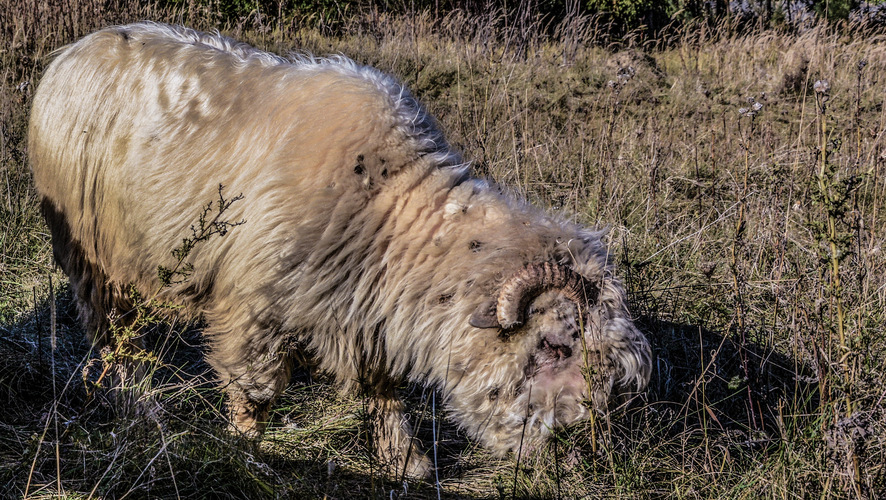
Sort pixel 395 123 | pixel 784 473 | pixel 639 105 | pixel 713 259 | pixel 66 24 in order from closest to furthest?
pixel 784 473, pixel 395 123, pixel 713 259, pixel 66 24, pixel 639 105

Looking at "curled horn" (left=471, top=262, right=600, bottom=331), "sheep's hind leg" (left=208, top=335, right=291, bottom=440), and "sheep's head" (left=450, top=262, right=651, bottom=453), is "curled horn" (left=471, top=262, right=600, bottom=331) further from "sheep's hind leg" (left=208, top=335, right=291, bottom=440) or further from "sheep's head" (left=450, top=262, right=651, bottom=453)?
"sheep's hind leg" (left=208, top=335, right=291, bottom=440)

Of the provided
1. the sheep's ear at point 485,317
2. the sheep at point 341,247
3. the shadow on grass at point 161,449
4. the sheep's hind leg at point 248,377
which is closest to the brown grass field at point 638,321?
the shadow on grass at point 161,449

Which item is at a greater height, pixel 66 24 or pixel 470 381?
pixel 66 24

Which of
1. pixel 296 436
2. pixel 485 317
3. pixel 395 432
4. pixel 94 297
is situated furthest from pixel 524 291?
pixel 94 297

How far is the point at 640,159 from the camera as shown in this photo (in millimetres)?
6492

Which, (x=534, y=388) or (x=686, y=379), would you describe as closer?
(x=534, y=388)

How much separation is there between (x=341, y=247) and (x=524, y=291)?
0.82 m

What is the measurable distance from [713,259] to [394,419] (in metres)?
2.54

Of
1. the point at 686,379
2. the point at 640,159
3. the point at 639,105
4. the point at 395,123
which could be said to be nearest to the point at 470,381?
the point at 395,123

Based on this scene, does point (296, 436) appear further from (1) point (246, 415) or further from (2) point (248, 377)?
(2) point (248, 377)

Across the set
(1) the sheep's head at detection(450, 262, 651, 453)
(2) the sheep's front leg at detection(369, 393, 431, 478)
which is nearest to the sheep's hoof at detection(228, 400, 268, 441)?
(2) the sheep's front leg at detection(369, 393, 431, 478)

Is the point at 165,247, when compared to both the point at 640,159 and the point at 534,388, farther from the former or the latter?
the point at 640,159

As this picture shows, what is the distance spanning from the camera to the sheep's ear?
2.89 meters

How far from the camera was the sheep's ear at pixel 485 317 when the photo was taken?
2.89 metres
